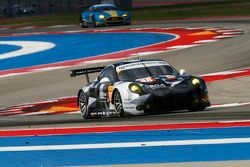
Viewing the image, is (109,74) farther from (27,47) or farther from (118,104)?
(27,47)

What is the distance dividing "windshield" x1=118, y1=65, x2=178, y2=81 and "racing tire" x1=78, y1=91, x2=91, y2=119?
3.65 ft

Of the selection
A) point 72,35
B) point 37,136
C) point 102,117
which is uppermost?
point 37,136

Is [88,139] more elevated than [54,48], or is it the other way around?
[88,139]

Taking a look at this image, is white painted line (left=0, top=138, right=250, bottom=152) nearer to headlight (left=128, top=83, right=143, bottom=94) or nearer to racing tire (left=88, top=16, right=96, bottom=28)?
headlight (left=128, top=83, right=143, bottom=94)

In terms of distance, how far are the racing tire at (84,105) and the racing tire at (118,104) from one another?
3.87 feet

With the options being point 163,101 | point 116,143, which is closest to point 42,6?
point 163,101

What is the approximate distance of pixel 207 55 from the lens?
22.4 meters

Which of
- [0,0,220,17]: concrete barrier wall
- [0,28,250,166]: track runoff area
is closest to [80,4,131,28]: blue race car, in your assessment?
[0,0,220,17]: concrete barrier wall

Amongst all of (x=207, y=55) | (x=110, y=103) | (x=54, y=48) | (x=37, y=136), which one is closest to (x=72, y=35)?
(x=54, y=48)

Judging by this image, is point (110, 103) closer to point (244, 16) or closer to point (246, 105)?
point (246, 105)

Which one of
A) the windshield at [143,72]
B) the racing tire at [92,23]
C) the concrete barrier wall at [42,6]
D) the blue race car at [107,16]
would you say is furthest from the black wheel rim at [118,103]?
the concrete barrier wall at [42,6]

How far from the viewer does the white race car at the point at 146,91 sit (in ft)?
38.7

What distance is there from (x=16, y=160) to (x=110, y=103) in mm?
5363

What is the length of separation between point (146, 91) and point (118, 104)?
2.32 ft
